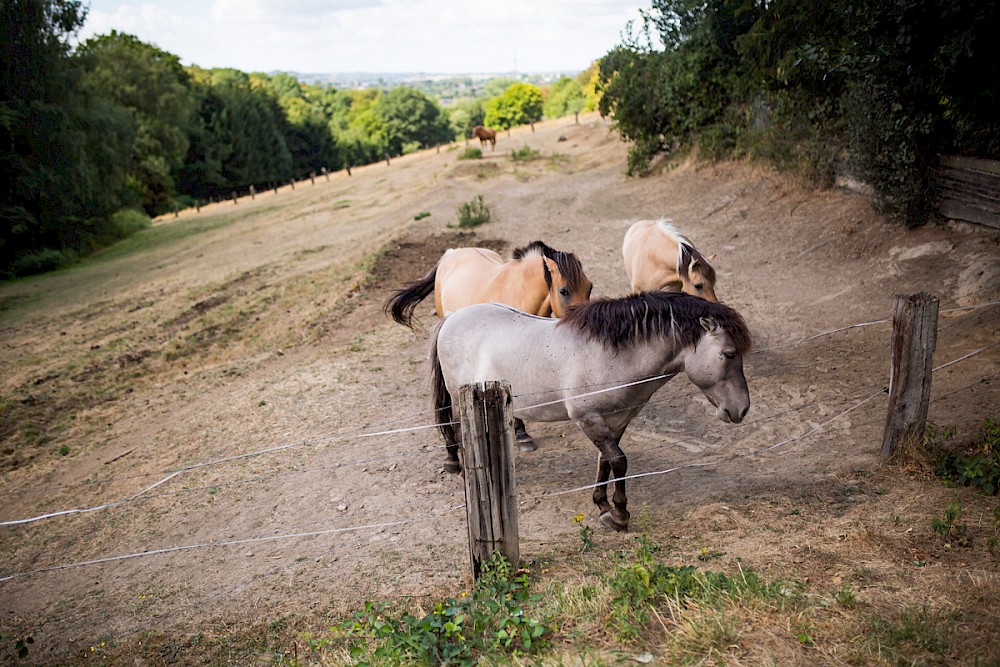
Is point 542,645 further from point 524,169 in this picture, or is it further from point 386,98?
point 386,98

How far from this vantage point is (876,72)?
8.74 metres

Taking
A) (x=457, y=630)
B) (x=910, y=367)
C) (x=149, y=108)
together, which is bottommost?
(x=457, y=630)

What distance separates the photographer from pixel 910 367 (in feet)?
16.5

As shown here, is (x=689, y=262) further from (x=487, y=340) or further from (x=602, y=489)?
(x=602, y=489)

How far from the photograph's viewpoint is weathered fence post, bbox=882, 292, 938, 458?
490cm

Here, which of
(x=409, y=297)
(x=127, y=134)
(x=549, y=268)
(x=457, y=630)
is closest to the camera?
(x=457, y=630)

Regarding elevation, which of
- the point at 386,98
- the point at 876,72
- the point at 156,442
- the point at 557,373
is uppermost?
the point at 386,98

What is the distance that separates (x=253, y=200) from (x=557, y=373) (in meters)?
37.9

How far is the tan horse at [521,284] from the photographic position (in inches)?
264

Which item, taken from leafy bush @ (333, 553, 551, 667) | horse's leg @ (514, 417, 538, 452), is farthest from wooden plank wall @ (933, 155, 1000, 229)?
leafy bush @ (333, 553, 551, 667)

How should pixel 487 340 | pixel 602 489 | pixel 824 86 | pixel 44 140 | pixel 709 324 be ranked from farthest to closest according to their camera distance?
pixel 44 140
pixel 824 86
pixel 487 340
pixel 602 489
pixel 709 324

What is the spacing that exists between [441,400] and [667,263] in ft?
11.8

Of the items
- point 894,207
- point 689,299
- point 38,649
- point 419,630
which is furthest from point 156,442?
point 894,207

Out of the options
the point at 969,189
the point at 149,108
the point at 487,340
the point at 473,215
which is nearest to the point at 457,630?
the point at 487,340
